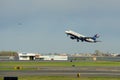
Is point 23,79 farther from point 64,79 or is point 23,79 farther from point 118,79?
point 118,79

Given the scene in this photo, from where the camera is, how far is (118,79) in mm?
55156

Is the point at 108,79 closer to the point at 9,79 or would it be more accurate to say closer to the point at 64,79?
the point at 64,79

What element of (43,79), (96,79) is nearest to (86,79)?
(96,79)

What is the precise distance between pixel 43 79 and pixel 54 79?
4.82 ft

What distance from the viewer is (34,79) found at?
53.4 metres

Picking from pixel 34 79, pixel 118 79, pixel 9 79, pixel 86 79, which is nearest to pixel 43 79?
pixel 34 79

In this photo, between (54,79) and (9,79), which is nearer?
(9,79)

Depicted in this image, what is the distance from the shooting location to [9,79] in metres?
27.5

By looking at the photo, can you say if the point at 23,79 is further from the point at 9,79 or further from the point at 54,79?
the point at 9,79

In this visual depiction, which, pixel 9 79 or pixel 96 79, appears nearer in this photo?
pixel 9 79

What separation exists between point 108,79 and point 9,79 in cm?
2951

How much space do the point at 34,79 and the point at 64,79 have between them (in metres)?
3.77

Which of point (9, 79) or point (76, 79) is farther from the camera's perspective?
point (76, 79)

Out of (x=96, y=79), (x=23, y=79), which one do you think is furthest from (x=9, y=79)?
(x=96, y=79)
